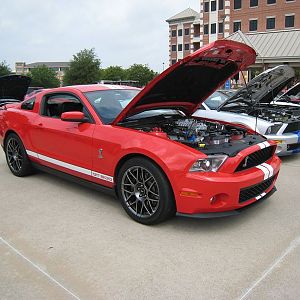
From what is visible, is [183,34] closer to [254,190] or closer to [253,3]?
[253,3]

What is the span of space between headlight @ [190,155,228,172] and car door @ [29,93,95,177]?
1391 millimetres

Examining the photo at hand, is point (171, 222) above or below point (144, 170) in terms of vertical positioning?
below

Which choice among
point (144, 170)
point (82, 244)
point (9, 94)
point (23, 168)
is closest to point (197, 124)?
point (144, 170)

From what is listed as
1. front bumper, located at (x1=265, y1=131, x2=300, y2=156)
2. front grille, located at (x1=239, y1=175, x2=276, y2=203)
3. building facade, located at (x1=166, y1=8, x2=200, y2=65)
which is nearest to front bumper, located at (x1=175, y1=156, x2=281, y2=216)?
front grille, located at (x1=239, y1=175, x2=276, y2=203)

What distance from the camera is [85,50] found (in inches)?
2242

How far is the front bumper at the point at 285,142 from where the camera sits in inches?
263

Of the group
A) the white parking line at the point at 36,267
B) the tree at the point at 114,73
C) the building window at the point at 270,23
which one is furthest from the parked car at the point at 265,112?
the tree at the point at 114,73

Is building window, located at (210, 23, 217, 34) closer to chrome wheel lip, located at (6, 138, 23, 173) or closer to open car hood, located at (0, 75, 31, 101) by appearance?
open car hood, located at (0, 75, 31, 101)

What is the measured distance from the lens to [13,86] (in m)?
10.4

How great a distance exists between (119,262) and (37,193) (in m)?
2.24

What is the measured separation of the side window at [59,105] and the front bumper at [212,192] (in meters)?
1.91

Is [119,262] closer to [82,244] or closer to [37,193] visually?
[82,244]

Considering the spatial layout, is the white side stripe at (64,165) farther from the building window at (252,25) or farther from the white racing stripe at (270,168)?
the building window at (252,25)

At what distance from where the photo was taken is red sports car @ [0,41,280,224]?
3.50 metres
